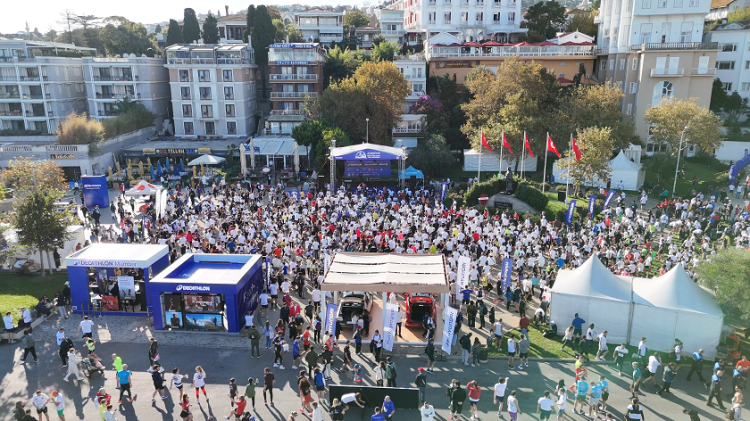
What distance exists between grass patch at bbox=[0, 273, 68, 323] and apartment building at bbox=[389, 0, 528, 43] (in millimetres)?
52355

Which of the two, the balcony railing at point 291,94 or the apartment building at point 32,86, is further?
the balcony railing at point 291,94

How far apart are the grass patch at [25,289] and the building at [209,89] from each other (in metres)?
31.3

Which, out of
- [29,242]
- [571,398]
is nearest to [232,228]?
[29,242]

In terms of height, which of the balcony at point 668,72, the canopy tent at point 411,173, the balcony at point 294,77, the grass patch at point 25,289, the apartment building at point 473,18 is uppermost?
the apartment building at point 473,18

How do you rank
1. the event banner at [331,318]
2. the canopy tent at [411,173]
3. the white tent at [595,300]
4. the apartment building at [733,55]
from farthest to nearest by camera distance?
1. the apartment building at [733,55]
2. the canopy tent at [411,173]
3. the white tent at [595,300]
4. the event banner at [331,318]

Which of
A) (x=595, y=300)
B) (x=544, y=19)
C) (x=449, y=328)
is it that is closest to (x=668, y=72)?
(x=544, y=19)

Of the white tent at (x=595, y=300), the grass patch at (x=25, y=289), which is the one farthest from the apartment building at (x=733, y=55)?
the grass patch at (x=25, y=289)

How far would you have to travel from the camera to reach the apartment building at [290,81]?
1999 inches

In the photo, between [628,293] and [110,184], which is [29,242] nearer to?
[110,184]

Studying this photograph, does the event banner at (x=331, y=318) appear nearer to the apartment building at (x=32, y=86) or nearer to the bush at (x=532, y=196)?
the bush at (x=532, y=196)

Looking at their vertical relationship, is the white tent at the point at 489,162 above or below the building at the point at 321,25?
below

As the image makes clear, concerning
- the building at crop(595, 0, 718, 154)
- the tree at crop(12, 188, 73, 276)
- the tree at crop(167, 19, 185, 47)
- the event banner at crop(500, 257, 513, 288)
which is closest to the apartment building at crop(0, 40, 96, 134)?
the tree at crop(167, 19, 185, 47)

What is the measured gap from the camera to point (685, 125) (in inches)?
1500

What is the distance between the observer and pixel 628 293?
17047 mm
